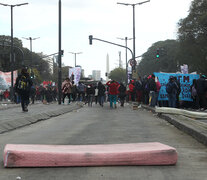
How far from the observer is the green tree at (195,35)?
50.6 m

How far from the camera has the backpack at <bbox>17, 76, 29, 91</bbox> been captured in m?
14.6

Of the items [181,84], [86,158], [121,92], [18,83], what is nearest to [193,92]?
[181,84]

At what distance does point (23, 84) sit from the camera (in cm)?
1469

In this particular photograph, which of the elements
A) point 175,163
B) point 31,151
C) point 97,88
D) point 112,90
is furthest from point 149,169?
point 97,88

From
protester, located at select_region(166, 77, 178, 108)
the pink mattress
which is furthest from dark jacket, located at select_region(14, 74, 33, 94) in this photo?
the pink mattress

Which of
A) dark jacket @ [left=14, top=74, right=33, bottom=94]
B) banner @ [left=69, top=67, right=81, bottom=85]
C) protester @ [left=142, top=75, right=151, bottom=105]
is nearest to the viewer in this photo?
dark jacket @ [left=14, top=74, right=33, bottom=94]

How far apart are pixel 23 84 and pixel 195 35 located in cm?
4130

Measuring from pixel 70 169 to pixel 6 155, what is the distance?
774 mm

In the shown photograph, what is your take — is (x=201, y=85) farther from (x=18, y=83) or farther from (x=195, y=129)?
(x=195, y=129)

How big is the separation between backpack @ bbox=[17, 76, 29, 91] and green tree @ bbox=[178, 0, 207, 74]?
126ft

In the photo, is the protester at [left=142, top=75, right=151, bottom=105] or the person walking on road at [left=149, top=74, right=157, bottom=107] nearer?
the person walking on road at [left=149, top=74, right=157, bottom=107]

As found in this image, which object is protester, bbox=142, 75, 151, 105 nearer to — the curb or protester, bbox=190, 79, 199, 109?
protester, bbox=190, 79, 199, 109

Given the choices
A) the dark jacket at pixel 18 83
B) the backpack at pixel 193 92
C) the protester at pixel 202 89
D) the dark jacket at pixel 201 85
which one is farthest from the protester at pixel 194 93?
the dark jacket at pixel 18 83

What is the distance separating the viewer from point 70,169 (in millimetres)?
4531
